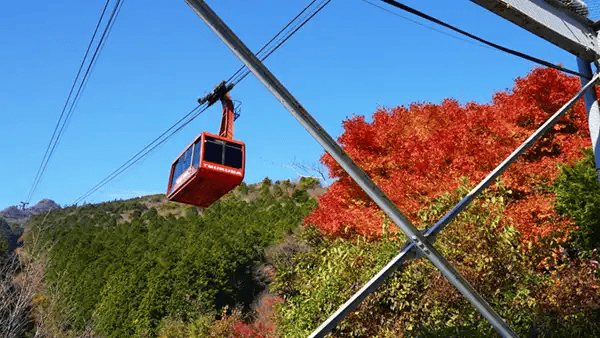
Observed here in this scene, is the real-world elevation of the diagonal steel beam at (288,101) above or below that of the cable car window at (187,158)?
below

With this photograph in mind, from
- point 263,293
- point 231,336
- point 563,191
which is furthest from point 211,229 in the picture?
point 563,191

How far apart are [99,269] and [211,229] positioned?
350 inches

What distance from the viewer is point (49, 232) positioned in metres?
52.3

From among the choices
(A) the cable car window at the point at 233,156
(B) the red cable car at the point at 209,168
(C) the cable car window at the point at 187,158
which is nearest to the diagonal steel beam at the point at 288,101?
(B) the red cable car at the point at 209,168

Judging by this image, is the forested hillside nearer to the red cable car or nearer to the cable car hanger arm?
the red cable car

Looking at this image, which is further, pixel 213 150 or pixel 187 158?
pixel 187 158

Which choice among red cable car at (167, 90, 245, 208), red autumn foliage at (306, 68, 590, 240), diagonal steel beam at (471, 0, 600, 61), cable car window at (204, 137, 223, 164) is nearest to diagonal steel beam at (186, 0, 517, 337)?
diagonal steel beam at (471, 0, 600, 61)

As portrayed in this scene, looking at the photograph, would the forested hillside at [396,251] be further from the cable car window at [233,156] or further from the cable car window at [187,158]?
the cable car window at [187,158]

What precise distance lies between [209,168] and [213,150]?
2.44 ft

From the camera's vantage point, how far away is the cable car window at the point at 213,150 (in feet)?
47.8

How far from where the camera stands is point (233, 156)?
15281mm

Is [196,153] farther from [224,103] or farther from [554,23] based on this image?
[554,23]

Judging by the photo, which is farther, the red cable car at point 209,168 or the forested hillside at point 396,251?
the red cable car at point 209,168

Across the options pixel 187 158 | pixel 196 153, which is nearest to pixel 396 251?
pixel 196 153
